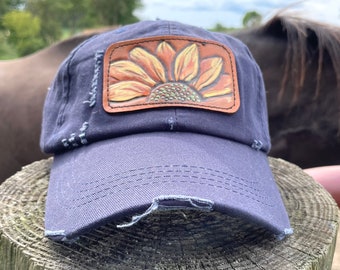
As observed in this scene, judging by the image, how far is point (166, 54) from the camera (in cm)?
68

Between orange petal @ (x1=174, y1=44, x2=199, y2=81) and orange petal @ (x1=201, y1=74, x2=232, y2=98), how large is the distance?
3 cm

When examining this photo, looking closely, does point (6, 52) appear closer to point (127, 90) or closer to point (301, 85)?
point (301, 85)

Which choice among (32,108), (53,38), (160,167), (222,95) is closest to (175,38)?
(222,95)

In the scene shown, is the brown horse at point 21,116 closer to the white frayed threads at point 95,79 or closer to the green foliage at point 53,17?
the white frayed threads at point 95,79

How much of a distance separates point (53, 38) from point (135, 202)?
5.00 meters

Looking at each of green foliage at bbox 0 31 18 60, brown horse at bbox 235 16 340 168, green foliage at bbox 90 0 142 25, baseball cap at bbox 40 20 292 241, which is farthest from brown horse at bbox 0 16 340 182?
green foliage at bbox 90 0 142 25

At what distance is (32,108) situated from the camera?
1270 millimetres

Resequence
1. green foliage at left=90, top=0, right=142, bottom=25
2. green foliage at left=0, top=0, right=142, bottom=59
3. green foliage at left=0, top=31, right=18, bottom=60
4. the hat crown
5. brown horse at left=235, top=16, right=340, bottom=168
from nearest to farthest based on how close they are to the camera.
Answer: the hat crown < brown horse at left=235, top=16, right=340, bottom=168 < green foliage at left=0, top=0, right=142, bottom=59 < green foliage at left=0, top=31, right=18, bottom=60 < green foliage at left=90, top=0, right=142, bottom=25

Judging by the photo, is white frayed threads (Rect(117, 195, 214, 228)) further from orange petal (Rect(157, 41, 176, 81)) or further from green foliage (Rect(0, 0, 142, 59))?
green foliage (Rect(0, 0, 142, 59))

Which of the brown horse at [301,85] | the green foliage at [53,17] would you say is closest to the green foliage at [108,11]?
the green foliage at [53,17]

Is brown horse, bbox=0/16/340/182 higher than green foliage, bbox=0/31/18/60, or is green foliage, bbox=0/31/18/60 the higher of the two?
brown horse, bbox=0/16/340/182

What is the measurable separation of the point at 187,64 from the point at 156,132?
112 millimetres

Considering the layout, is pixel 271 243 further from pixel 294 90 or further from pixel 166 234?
pixel 294 90

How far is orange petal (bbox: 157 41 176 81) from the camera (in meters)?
0.67
